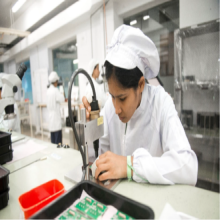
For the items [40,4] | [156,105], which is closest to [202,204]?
[156,105]

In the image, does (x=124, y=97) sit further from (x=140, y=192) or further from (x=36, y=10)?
(x=36, y=10)

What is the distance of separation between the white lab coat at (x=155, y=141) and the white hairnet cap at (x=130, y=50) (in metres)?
0.22

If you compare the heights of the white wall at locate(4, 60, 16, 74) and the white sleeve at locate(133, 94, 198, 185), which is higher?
the white wall at locate(4, 60, 16, 74)

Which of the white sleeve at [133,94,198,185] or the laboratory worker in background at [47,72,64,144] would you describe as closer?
the white sleeve at [133,94,198,185]

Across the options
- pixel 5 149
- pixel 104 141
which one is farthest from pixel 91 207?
pixel 5 149

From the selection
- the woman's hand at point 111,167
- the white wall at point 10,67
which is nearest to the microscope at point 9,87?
the woman's hand at point 111,167

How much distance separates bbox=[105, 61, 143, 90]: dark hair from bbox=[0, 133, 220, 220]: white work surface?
0.45 m

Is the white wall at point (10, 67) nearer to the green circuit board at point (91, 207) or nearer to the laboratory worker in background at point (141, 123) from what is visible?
the laboratory worker in background at point (141, 123)

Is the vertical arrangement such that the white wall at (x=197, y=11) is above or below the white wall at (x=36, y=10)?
below

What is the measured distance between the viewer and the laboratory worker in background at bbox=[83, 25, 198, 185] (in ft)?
2.13

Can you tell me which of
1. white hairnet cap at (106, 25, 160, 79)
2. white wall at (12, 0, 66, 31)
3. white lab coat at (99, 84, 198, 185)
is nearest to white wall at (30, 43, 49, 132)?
white wall at (12, 0, 66, 31)

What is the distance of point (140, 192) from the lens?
0.62 metres

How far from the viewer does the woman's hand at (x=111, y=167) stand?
657mm

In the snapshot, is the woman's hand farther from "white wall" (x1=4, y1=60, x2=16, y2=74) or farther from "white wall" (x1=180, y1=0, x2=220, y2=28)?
"white wall" (x1=4, y1=60, x2=16, y2=74)
